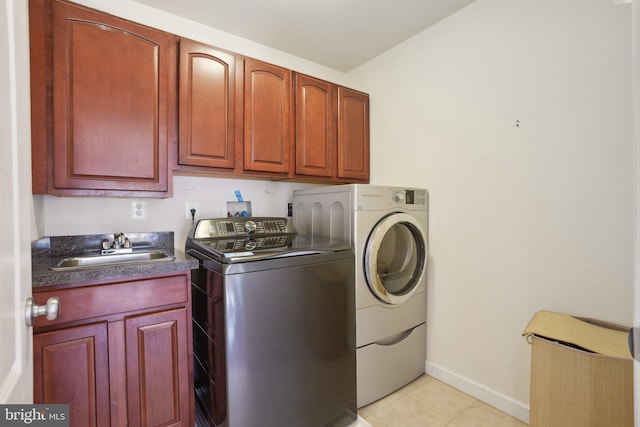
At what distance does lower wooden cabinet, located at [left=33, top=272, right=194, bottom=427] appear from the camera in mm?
1118

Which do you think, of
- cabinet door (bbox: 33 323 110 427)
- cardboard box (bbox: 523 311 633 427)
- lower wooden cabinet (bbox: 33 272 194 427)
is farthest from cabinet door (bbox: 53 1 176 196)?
cardboard box (bbox: 523 311 633 427)

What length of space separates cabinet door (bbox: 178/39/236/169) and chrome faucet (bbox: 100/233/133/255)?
585mm

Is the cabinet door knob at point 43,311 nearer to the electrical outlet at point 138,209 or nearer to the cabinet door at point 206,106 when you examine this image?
the cabinet door at point 206,106

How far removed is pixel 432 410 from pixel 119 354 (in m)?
1.76

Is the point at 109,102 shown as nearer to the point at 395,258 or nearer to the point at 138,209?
the point at 138,209

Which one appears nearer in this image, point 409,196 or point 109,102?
point 109,102

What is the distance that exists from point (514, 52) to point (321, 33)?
4.33ft

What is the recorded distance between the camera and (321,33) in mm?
2154

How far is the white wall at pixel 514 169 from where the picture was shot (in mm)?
1350

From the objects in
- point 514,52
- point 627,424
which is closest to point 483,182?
point 514,52

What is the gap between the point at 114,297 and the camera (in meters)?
1.22

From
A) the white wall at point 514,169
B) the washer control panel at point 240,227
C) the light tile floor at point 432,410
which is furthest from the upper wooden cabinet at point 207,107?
the light tile floor at point 432,410

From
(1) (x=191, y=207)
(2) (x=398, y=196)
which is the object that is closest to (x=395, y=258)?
(2) (x=398, y=196)

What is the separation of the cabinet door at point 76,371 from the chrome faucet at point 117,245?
57cm
